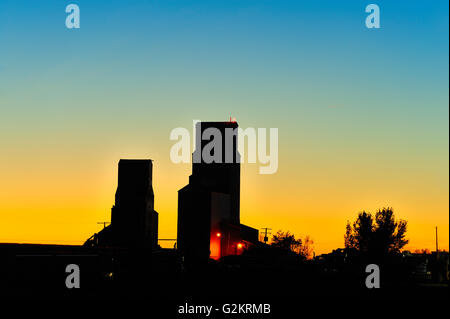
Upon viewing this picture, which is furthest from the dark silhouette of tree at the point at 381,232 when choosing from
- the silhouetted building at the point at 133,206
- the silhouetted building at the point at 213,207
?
the silhouetted building at the point at 133,206

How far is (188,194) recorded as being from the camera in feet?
340

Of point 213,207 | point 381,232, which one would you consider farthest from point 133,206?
point 381,232

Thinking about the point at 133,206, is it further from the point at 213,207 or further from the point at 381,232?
the point at 381,232

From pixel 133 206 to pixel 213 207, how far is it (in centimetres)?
1914

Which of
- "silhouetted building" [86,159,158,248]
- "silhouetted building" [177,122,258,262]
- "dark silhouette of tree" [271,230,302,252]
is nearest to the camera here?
"silhouetted building" [86,159,158,248]

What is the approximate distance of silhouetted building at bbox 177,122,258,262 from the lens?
96.6 meters

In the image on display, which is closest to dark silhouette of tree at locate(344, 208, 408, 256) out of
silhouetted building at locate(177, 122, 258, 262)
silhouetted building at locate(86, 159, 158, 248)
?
silhouetted building at locate(177, 122, 258, 262)

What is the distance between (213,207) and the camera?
9831 cm

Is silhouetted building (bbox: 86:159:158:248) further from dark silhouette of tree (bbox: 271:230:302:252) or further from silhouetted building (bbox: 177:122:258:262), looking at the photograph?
dark silhouette of tree (bbox: 271:230:302:252)

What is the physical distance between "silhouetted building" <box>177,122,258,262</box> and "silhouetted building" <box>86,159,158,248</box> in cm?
885

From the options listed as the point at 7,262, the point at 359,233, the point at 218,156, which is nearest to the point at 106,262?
the point at 7,262
